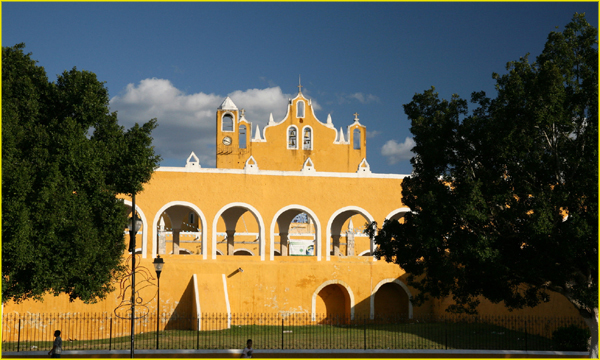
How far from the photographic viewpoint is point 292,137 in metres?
32.2

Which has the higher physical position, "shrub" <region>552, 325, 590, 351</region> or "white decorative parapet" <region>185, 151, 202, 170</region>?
"white decorative parapet" <region>185, 151, 202, 170</region>

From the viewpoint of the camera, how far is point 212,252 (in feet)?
69.3

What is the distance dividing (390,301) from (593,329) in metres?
Result: 11.7

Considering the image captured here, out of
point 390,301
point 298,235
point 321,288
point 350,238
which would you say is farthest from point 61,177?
point 298,235

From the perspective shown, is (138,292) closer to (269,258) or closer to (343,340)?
(269,258)

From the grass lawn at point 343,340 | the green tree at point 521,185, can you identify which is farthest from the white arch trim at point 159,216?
the green tree at point 521,185

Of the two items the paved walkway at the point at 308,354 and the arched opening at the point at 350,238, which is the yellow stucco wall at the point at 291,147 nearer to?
the arched opening at the point at 350,238

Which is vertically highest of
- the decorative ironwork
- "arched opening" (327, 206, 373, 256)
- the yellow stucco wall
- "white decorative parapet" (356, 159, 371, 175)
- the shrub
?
the yellow stucco wall

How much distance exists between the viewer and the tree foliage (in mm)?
10727

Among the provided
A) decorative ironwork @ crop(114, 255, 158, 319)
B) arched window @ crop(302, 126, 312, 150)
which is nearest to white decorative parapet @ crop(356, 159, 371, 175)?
decorative ironwork @ crop(114, 255, 158, 319)

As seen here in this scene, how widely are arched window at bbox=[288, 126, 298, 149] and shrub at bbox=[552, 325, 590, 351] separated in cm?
1958

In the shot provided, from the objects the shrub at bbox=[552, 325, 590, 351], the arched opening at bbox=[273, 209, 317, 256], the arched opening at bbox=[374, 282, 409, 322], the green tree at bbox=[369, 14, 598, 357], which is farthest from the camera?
the arched opening at bbox=[273, 209, 317, 256]

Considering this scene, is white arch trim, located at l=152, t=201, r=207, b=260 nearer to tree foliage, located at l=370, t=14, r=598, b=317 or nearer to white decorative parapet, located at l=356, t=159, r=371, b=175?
white decorative parapet, located at l=356, t=159, r=371, b=175

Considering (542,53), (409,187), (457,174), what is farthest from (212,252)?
(542,53)
